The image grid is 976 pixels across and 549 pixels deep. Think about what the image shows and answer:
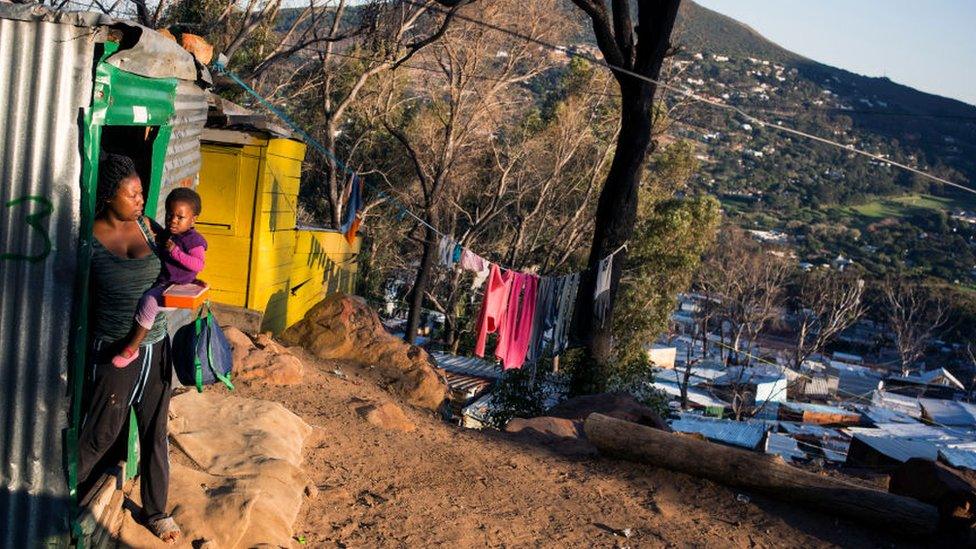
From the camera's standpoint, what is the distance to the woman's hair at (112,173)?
388cm

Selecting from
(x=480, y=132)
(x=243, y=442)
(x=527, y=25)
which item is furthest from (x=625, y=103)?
(x=480, y=132)

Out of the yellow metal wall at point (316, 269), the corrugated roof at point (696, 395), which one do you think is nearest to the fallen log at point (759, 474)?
the yellow metal wall at point (316, 269)

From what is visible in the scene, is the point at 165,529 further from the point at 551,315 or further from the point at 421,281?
the point at 421,281

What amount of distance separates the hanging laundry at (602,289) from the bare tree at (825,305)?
27.3m

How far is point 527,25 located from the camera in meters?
21.7

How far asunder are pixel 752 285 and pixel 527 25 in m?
20.4

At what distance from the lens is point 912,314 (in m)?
43.1

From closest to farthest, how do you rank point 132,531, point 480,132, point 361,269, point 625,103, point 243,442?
1. point 132,531
2. point 243,442
3. point 625,103
4. point 480,132
5. point 361,269

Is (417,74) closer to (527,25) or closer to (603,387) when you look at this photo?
(527,25)

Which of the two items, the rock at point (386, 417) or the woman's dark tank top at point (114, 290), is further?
the rock at point (386, 417)

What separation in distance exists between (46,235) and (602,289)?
27.2ft

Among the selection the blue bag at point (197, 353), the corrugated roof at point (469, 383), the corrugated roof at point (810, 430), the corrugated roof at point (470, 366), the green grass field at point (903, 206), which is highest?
the green grass field at point (903, 206)

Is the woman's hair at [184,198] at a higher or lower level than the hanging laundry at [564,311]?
higher

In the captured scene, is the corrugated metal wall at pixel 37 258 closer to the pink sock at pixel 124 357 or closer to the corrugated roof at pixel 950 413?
the pink sock at pixel 124 357
